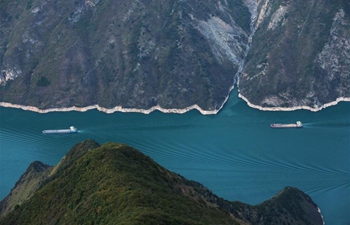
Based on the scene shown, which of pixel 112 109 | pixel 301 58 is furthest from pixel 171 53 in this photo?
pixel 301 58

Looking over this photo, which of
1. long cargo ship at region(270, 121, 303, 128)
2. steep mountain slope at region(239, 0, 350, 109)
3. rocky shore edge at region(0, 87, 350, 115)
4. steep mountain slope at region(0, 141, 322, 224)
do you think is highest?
steep mountain slope at region(239, 0, 350, 109)

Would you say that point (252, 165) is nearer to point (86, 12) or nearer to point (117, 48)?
point (117, 48)

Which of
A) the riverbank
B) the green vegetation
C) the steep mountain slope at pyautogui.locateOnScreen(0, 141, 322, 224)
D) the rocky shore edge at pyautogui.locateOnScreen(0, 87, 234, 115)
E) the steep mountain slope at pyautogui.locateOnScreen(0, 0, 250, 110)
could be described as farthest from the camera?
the steep mountain slope at pyautogui.locateOnScreen(0, 0, 250, 110)

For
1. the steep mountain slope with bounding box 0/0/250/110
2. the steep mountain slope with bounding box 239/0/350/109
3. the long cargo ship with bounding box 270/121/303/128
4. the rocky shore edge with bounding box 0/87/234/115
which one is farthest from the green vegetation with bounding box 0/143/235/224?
the steep mountain slope with bounding box 239/0/350/109

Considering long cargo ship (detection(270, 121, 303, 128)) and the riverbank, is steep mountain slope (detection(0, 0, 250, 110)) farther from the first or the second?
long cargo ship (detection(270, 121, 303, 128))

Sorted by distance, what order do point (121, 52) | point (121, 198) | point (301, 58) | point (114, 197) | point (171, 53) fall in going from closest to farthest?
point (121, 198), point (114, 197), point (301, 58), point (171, 53), point (121, 52)

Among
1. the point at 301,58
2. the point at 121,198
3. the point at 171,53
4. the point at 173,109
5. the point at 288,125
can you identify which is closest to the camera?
the point at 121,198

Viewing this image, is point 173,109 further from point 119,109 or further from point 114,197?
point 114,197

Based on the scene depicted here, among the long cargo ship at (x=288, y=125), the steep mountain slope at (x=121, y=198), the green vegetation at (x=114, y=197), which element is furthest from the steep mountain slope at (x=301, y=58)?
the green vegetation at (x=114, y=197)
